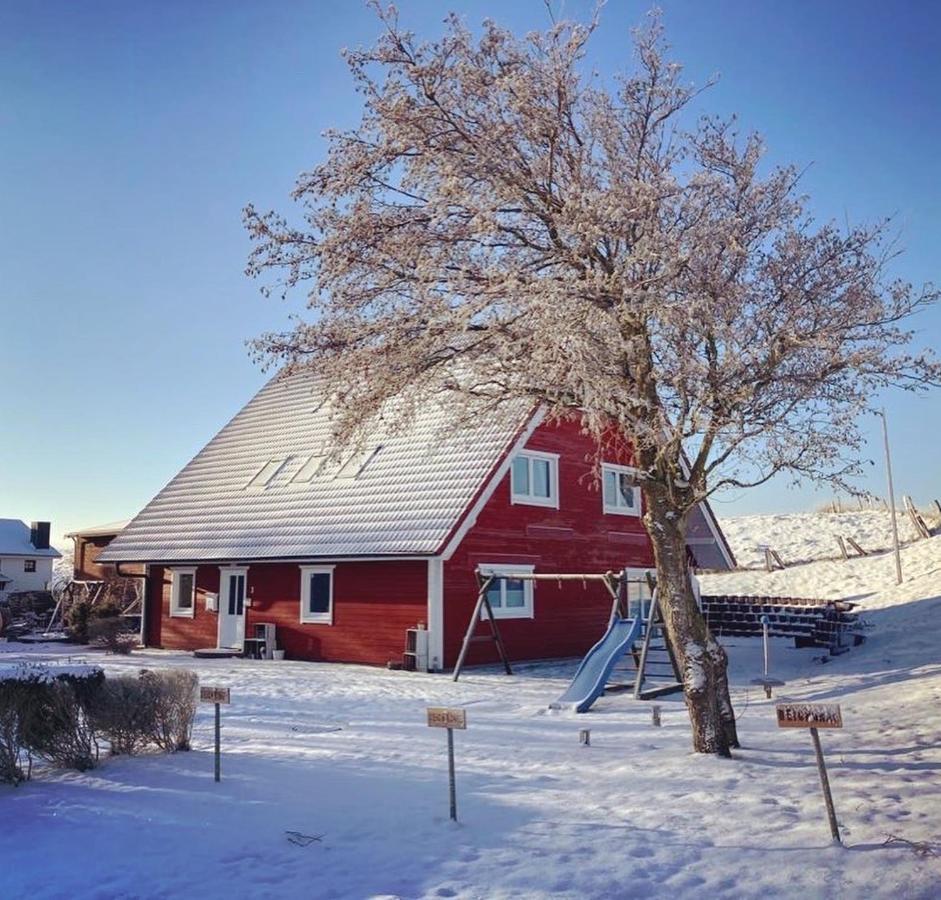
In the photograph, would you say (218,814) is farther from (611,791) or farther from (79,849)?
(611,791)

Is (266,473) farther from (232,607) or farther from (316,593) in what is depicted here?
(316,593)

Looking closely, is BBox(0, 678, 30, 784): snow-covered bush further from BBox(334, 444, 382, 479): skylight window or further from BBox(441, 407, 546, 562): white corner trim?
BBox(334, 444, 382, 479): skylight window

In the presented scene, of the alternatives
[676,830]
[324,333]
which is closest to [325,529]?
[324,333]

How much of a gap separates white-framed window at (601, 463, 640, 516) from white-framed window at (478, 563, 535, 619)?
389cm

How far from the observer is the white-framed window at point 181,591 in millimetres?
24844

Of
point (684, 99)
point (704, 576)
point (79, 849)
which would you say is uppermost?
point (684, 99)

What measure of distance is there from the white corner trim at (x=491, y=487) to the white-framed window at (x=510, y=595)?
1.20m

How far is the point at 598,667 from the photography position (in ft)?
50.1

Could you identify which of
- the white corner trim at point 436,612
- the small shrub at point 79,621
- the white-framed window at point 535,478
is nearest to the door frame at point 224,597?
the white corner trim at point 436,612

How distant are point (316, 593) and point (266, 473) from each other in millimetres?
4742

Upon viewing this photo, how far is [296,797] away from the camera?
324 inches

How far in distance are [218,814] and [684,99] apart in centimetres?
906

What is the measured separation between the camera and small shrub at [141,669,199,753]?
961 centimetres

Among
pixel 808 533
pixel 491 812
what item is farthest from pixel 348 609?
pixel 808 533
